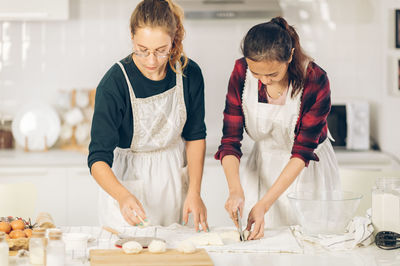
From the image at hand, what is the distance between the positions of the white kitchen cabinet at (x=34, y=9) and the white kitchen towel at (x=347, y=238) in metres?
2.41

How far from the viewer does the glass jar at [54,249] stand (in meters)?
1.49

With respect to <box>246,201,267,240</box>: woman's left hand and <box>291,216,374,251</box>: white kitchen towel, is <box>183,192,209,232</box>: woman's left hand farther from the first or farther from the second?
<box>291,216,374,251</box>: white kitchen towel

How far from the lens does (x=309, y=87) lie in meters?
2.01

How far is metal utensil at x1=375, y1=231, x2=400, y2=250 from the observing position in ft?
5.79

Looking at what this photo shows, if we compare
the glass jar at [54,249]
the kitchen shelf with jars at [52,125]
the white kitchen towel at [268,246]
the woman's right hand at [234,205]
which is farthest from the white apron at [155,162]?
the kitchen shelf with jars at [52,125]

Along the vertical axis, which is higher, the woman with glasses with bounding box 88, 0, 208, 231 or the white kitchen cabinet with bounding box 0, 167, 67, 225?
the woman with glasses with bounding box 88, 0, 208, 231

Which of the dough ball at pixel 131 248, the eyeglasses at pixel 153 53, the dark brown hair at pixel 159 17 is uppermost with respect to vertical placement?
the dark brown hair at pixel 159 17

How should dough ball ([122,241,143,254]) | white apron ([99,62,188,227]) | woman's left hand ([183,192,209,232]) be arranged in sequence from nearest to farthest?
1. dough ball ([122,241,143,254])
2. woman's left hand ([183,192,209,232])
3. white apron ([99,62,188,227])

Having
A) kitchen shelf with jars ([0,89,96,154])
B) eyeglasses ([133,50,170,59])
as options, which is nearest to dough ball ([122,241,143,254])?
eyeglasses ([133,50,170,59])

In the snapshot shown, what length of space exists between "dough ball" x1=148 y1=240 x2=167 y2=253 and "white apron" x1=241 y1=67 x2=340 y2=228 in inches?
27.8

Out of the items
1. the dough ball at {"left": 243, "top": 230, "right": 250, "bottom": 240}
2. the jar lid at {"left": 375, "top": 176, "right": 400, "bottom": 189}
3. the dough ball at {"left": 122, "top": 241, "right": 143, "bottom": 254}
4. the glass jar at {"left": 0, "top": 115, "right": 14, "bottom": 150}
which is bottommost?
the dough ball at {"left": 243, "top": 230, "right": 250, "bottom": 240}

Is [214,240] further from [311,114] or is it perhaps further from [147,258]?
[311,114]

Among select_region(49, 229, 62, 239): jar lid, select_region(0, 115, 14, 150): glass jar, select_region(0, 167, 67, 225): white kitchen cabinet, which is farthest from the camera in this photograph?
select_region(0, 115, 14, 150): glass jar

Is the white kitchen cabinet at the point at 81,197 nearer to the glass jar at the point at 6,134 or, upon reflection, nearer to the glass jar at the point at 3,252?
the glass jar at the point at 6,134
